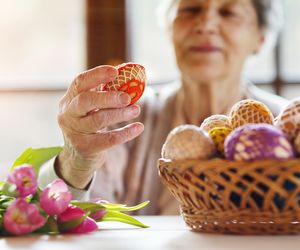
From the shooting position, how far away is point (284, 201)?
2.03 ft

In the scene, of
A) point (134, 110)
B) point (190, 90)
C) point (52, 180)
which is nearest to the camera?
point (134, 110)

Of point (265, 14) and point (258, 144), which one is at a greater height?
point (265, 14)

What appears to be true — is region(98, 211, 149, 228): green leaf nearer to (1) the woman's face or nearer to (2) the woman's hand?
(2) the woman's hand

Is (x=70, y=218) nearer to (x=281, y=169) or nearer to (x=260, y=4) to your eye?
(x=281, y=169)

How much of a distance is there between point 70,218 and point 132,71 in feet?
0.66

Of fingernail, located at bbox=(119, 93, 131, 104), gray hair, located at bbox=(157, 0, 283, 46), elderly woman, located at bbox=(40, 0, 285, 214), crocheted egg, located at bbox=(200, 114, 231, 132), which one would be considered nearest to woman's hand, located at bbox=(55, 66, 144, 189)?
fingernail, located at bbox=(119, 93, 131, 104)

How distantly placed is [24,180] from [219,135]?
8.5 inches

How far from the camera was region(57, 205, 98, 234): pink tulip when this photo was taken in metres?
0.70

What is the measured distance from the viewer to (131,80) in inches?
31.2

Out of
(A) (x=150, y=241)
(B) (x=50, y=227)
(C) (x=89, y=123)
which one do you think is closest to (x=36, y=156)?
(C) (x=89, y=123)

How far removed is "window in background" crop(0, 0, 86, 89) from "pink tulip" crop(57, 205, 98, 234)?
69.9 inches

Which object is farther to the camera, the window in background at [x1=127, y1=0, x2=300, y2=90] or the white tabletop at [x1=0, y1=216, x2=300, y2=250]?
the window in background at [x1=127, y1=0, x2=300, y2=90]

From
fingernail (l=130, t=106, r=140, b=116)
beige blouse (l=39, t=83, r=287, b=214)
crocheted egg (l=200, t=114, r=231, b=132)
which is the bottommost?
beige blouse (l=39, t=83, r=287, b=214)

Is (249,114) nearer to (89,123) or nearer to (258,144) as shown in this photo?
(258,144)
